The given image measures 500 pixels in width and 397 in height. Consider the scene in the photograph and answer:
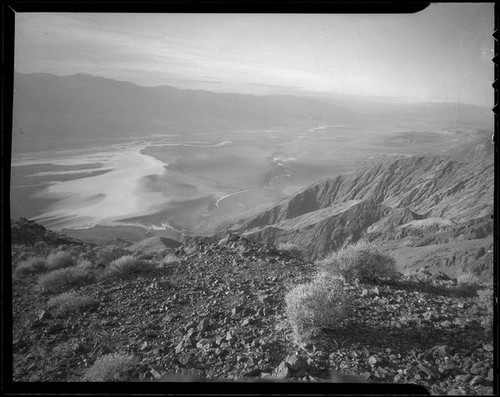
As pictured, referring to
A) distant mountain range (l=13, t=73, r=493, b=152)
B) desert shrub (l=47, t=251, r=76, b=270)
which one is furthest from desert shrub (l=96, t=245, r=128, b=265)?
distant mountain range (l=13, t=73, r=493, b=152)

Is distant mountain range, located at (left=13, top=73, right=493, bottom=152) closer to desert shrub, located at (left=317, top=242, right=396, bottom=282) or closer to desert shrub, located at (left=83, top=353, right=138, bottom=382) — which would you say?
desert shrub, located at (left=317, top=242, right=396, bottom=282)

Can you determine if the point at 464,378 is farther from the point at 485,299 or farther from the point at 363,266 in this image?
the point at 363,266

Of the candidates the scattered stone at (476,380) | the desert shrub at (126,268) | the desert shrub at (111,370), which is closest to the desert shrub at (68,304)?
the desert shrub at (126,268)

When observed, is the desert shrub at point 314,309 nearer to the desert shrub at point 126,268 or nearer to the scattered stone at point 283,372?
the scattered stone at point 283,372

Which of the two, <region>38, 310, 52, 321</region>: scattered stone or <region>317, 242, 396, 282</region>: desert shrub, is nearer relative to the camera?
<region>38, 310, 52, 321</region>: scattered stone

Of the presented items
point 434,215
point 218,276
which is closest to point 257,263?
point 218,276

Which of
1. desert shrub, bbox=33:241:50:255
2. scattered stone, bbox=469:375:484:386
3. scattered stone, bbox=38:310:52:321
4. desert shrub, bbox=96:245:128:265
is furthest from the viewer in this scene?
desert shrub, bbox=33:241:50:255

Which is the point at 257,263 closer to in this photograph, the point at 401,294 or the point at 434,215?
the point at 401,294
